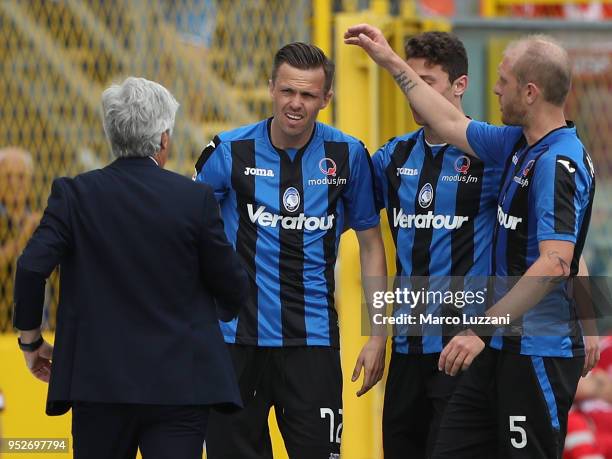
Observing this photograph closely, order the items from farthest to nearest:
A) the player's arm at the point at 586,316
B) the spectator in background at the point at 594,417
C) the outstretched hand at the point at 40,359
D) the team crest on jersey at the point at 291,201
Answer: the spectator in background at the point at 594,417, the team crest on jersey at the point at 291,201, the player's arm at the point at 586,316, the outstretched hand at the point at 40,359

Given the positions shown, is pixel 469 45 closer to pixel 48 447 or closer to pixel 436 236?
pixel 436 236

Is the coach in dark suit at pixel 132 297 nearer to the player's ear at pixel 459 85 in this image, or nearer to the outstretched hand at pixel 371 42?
the outstretched hand at pixel 371 42

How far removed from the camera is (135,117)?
3.80 metres

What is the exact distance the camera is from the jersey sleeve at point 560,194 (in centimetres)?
418

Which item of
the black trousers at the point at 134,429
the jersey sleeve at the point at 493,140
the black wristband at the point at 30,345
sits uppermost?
the jersey sleeve at the point at 493,140

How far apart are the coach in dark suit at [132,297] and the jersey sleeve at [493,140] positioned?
4.40ft

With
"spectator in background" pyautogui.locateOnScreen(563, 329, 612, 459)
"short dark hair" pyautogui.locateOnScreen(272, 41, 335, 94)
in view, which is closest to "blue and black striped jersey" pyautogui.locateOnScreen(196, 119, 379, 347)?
"short dark hair" pyautogui.locateOnScreen(272, 41, 335, 94)

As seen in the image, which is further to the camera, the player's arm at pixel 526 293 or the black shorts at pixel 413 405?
the black shorts at pixel 413 405

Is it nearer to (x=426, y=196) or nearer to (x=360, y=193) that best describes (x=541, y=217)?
(x=426, y=196)

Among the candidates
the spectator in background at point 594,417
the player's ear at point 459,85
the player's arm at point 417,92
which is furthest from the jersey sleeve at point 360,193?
the spectator in background at point 594,417

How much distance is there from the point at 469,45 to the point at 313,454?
8.22 ft

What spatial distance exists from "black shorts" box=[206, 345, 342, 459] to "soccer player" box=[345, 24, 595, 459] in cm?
45

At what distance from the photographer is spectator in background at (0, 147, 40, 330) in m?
7.27

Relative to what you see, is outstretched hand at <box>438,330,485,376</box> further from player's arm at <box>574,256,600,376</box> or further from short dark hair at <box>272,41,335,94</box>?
short dark hair at <box>272,41,335,94</box>
